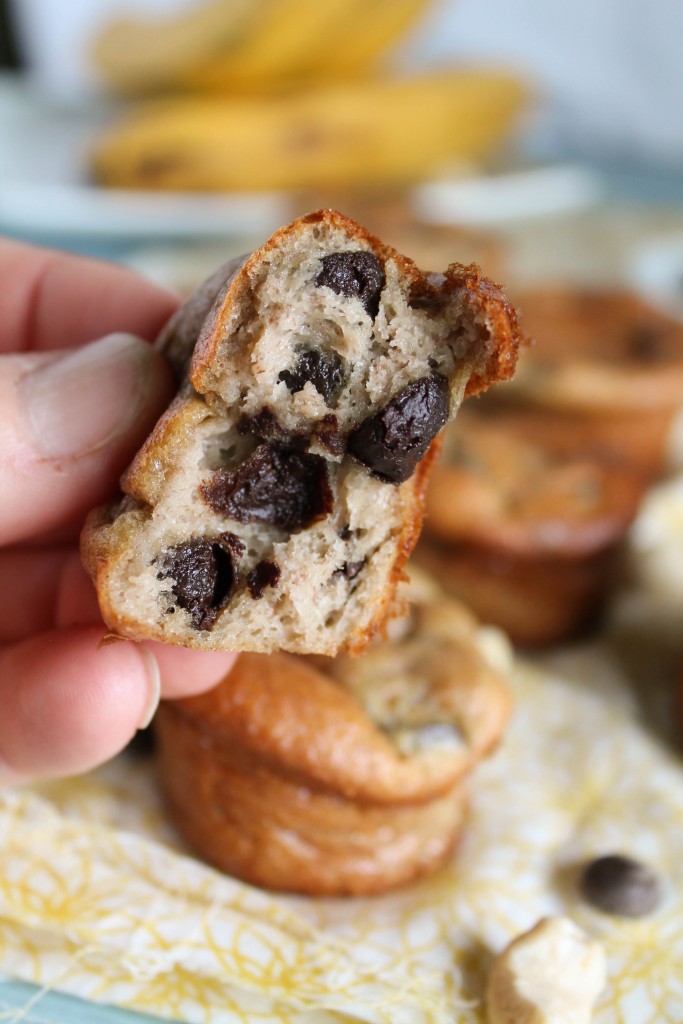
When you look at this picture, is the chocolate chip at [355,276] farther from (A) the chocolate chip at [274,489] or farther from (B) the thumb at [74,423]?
(B) the thumb at [74,423]

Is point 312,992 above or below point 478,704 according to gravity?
below

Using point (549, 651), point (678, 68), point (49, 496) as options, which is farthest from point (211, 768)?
point (678, 68)

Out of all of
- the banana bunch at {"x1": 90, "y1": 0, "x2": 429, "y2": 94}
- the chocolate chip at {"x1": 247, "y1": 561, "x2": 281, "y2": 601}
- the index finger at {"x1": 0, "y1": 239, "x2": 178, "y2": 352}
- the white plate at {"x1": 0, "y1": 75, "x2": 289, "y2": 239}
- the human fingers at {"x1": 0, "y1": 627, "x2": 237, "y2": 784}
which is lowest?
the human fingers at {"x1": 0, "y1": 627, "x2": 237, "y2": 784}

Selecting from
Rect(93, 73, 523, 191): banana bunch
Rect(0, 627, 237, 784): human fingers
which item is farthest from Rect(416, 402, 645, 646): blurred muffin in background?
Rect(93, 73, 523, 191): banana bunch

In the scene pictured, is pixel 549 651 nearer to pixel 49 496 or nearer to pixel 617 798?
pixel 617 798

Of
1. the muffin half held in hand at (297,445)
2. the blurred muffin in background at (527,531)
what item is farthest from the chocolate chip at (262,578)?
the blurred muffin in background at (527,531)

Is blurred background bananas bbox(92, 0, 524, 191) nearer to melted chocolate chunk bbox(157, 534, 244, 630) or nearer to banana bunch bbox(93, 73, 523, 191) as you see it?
banana bunch bbox(93, 73, 523, 191)
